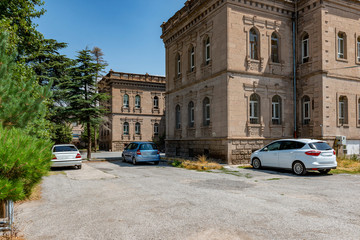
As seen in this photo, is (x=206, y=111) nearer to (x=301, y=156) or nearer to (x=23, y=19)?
(x=301, y=156)

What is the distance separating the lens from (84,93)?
2470 centimetres

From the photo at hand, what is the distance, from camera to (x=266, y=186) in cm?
1041

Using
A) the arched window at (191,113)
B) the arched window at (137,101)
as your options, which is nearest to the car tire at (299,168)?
the arched window at (191,113)

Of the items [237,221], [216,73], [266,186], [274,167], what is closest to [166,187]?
[266,186]

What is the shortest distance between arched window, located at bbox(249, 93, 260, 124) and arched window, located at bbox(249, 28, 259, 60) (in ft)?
8.66

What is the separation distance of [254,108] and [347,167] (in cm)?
634

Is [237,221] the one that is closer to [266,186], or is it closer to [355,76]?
[266,186]

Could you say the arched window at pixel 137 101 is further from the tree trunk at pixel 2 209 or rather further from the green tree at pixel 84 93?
the tree trunk at pixel 2 209

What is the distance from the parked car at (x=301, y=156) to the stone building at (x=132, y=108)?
2649cm

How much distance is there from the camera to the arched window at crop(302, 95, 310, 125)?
64.8ft

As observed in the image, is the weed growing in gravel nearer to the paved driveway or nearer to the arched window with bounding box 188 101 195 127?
the paved driveway

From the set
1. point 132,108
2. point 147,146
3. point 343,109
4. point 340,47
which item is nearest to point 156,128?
point 132,108

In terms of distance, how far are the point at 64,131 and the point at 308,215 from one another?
33.2m

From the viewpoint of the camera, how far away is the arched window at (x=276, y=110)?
1998cm
